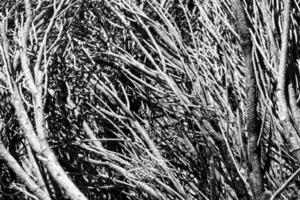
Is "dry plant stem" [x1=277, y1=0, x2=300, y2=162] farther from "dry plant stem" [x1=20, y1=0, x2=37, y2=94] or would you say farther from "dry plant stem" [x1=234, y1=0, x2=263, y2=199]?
"dry plant stem" [x1=20, y1=0, x2=37, y2=94]

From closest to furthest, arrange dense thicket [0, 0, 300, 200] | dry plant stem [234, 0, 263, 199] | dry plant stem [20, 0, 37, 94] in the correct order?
dry plant stem [234, 0, 263, 199]
dense thicket [0, 0, 300, 200]
dry plant stem [20, 0, 37, 94]

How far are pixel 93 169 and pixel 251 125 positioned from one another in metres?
1.31

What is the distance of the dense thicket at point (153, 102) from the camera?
212cm

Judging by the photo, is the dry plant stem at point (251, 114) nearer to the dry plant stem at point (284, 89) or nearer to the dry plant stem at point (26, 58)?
the dry plant stem at point (284, 89)

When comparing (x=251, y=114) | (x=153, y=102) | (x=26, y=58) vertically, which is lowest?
(x=251, y=114)

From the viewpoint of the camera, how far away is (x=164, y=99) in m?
3.05

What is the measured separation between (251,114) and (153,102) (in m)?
1.19

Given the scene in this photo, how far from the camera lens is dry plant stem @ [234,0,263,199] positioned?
190 cm

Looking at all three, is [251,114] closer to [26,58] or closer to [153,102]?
[26,58]

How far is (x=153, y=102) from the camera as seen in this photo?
10.0ft

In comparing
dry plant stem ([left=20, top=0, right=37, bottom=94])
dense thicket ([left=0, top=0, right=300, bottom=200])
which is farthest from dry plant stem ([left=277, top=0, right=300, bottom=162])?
dry plant stem ([left=20, top=0, right=37, bottom=94])

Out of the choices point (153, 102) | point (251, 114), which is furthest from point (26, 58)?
point (251, 114)

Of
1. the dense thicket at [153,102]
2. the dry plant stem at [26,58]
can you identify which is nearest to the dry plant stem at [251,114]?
the dense thicket at [153,102]

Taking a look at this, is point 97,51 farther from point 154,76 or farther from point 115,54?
point 154,76
